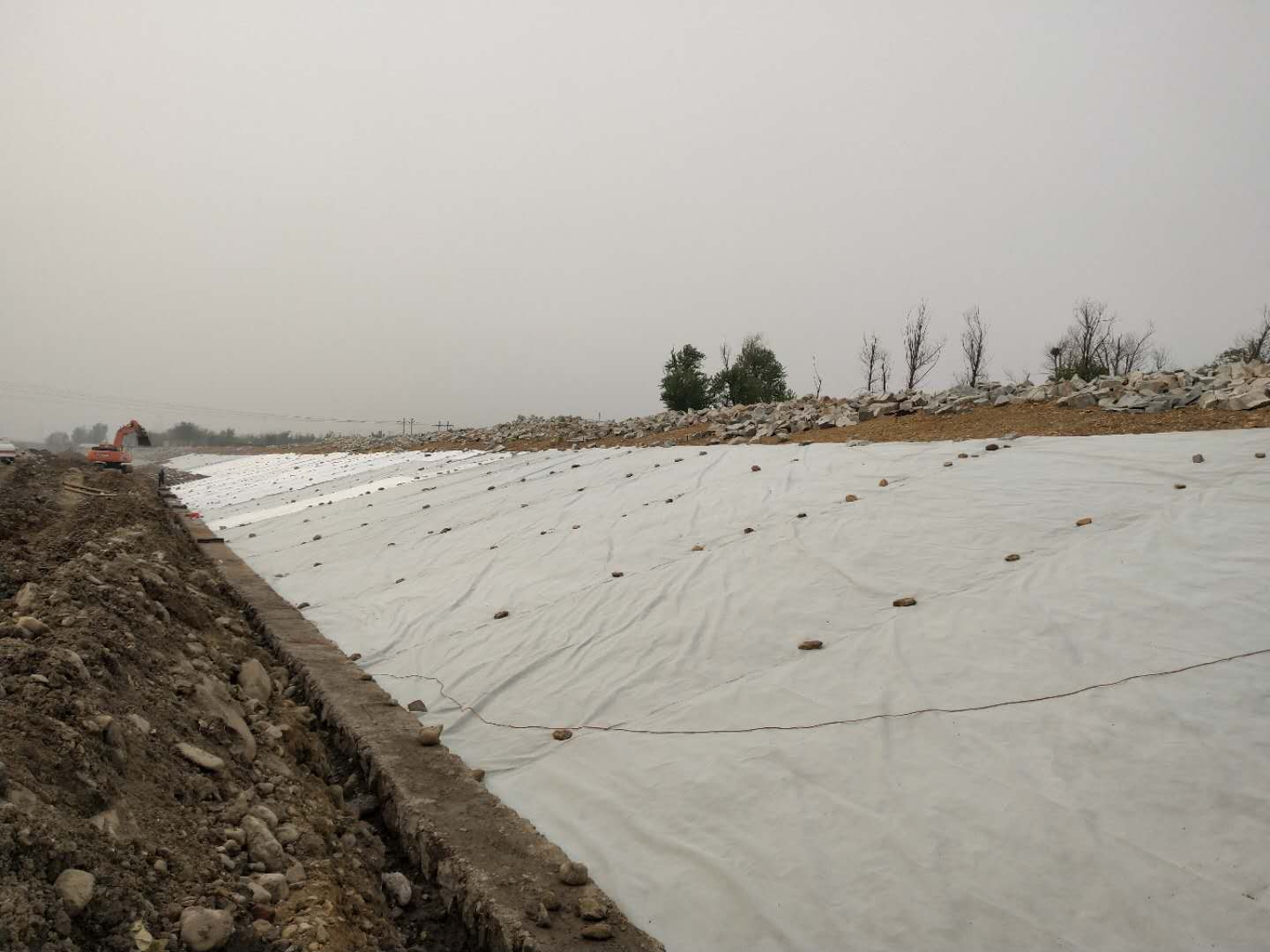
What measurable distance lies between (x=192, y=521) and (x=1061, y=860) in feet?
43.9

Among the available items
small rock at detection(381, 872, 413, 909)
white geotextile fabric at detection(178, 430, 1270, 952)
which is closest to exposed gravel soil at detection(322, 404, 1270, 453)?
white geotextile fabric at detection(178, 430, 1270, 952)

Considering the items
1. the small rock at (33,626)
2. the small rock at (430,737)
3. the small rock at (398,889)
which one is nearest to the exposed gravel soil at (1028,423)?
the small rock at (430,737)

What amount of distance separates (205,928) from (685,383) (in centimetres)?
2393

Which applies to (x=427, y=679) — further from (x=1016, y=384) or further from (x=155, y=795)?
(x=1016, y=384)

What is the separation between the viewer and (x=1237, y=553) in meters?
3.05

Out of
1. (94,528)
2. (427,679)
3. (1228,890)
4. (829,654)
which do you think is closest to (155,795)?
(427,679)

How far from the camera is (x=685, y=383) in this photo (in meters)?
24.9

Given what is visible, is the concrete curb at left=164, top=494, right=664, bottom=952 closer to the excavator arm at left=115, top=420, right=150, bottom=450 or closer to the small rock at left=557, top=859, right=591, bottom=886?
the small rock at left=557, top=859, right=591, bottom=886

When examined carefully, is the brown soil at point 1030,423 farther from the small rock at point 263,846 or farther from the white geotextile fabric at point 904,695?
the small rock at point 263,846

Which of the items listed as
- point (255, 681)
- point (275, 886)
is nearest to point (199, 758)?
point (275, 886)

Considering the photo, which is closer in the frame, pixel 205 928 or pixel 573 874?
pixel 205 928

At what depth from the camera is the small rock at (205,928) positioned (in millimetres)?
1583

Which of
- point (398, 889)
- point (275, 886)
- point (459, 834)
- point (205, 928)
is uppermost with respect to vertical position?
point (205, 928)

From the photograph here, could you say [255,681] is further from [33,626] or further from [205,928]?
[205,928]
